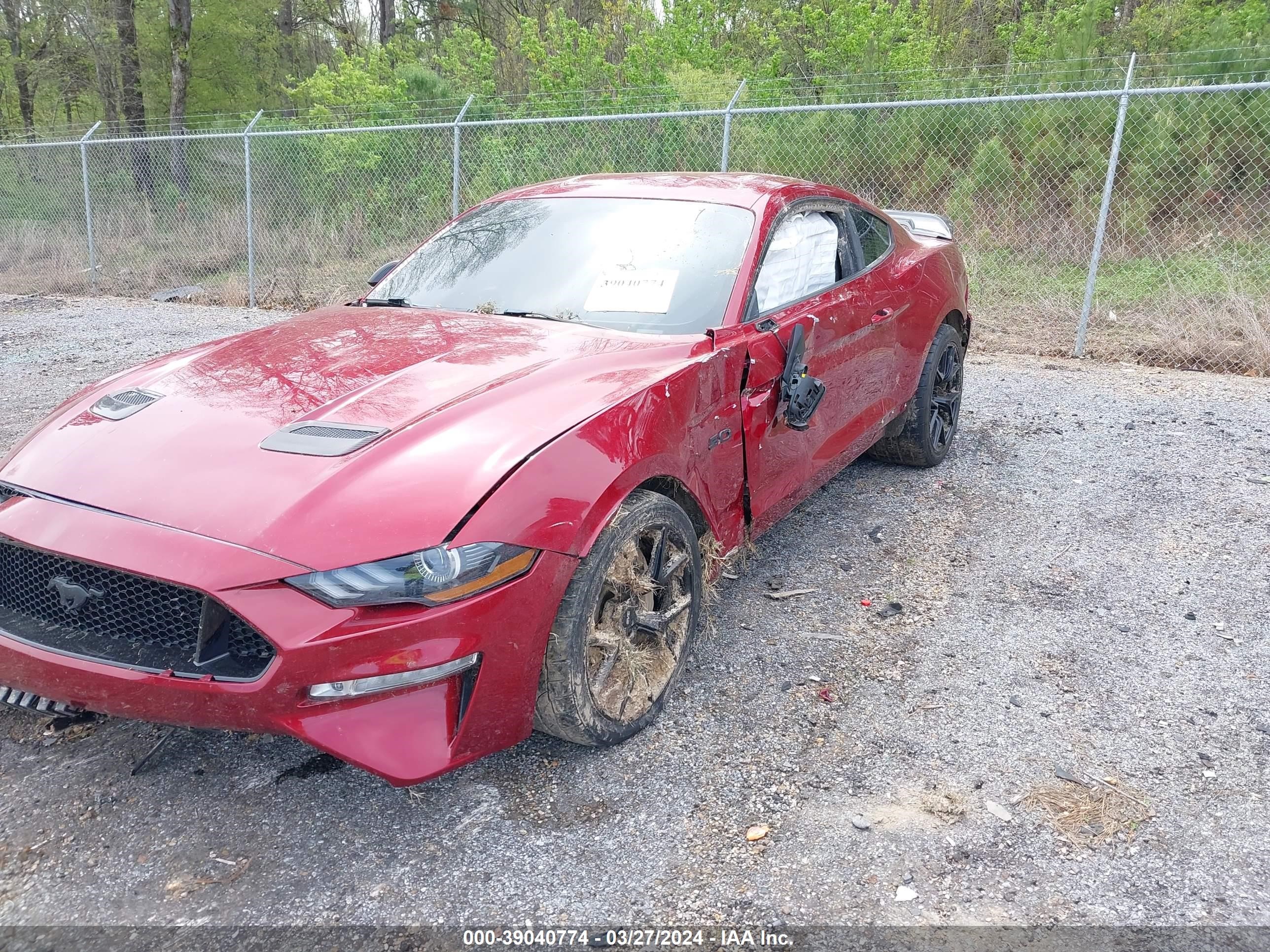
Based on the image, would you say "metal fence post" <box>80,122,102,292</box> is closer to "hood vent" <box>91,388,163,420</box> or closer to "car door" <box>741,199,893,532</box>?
"hood vent" <box>91,388,163,420</box>

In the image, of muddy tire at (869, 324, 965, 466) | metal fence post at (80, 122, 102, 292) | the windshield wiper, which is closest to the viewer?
the windshield wiper

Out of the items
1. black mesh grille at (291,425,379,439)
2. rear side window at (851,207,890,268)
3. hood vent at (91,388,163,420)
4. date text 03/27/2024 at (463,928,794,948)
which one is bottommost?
date text 03/27/2024 at (463,928,794,948)

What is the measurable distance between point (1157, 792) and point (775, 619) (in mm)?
1396

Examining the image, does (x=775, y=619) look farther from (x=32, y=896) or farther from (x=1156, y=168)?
(x=1156, y=168)

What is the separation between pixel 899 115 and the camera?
37.2 ft

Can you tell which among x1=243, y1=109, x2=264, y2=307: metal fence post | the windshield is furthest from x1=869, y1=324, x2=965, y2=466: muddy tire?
x1=243, y1=109, x2=264, y2=307: metal fence post

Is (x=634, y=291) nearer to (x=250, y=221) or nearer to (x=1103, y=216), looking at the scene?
(x=1103, y=216)

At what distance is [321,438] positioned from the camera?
244 cm

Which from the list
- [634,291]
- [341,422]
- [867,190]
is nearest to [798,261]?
[634,291]

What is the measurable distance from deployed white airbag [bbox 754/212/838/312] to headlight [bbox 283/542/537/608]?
1.66m

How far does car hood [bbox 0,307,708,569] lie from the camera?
2.19 meters

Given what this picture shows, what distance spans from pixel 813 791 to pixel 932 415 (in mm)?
3101

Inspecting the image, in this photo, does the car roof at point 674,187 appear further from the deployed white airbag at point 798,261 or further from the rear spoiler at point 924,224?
the rear spoiler at point 924,224

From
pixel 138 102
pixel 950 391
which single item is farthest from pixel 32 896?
pixel 138 102
